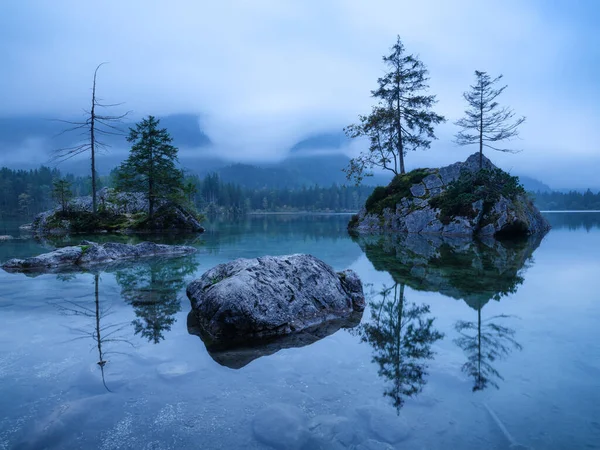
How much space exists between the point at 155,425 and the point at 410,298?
693cm

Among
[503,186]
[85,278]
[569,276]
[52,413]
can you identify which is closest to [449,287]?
[569,276]

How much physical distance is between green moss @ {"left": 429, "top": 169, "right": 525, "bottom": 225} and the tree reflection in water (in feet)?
73.2

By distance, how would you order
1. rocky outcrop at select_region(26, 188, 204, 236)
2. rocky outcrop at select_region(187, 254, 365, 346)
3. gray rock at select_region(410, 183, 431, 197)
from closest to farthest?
1. rocky outcrop at select_region(187, 254, 365, 346)
2. rocky outcrop at select_region(26, 188, 204, 236)
3. gray rock at select_region(410, 183, 431, 197)

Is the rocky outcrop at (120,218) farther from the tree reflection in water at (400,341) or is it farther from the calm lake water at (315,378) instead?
Result: the tree reflection in water at (400,341)

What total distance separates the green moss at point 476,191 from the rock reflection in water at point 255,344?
80.6 feet

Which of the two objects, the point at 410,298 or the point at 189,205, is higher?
the point at 189,205

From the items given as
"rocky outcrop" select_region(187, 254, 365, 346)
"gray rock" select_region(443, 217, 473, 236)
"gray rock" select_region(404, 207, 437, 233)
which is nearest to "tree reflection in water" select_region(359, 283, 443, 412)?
"rocky outcrop" select_region(187, 254, 365, 346)

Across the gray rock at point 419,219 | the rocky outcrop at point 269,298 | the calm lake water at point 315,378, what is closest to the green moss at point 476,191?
the gray rock at point 419,219

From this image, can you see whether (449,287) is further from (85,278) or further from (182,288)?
(85,278)

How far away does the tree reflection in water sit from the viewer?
478 centimetres

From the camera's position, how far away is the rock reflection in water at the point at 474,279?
5.76 metres

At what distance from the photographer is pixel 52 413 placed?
13.1ft

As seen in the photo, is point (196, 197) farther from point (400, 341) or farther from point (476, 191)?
point (400, 341)

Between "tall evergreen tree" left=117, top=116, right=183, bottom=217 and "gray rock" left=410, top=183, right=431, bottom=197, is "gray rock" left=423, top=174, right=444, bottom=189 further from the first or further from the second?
"tall evergreen tree" left=117, top=116, right=183, bottom=217
